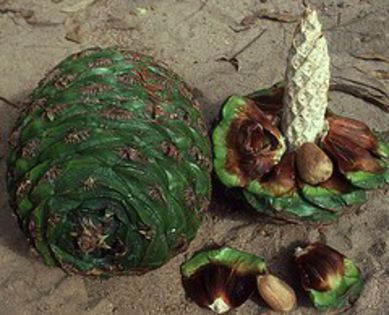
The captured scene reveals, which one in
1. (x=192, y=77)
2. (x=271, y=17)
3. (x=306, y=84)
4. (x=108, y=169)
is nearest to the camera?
(x=108, y=169)

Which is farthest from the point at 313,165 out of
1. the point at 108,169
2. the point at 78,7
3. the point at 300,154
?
the point at 78,7

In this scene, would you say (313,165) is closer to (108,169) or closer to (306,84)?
(306,84)

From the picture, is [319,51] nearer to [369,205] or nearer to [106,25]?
[369,205]

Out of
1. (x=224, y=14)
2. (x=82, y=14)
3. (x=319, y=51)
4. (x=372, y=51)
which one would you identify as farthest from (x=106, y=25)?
(x=319, y=51)

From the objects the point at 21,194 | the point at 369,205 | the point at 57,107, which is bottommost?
the point at 369,205

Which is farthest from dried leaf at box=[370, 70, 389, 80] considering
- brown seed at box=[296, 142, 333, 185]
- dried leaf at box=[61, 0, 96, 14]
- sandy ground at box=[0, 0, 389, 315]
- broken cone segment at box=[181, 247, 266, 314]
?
dried leaf at box=[61, 0, 96, 14]

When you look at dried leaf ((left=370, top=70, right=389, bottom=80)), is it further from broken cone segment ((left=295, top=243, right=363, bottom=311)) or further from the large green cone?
broken cone segment ((left=295, top=243, right=363, bottom=311))

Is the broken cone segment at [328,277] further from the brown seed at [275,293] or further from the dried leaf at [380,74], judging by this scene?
the dried leaf at [380,74]
